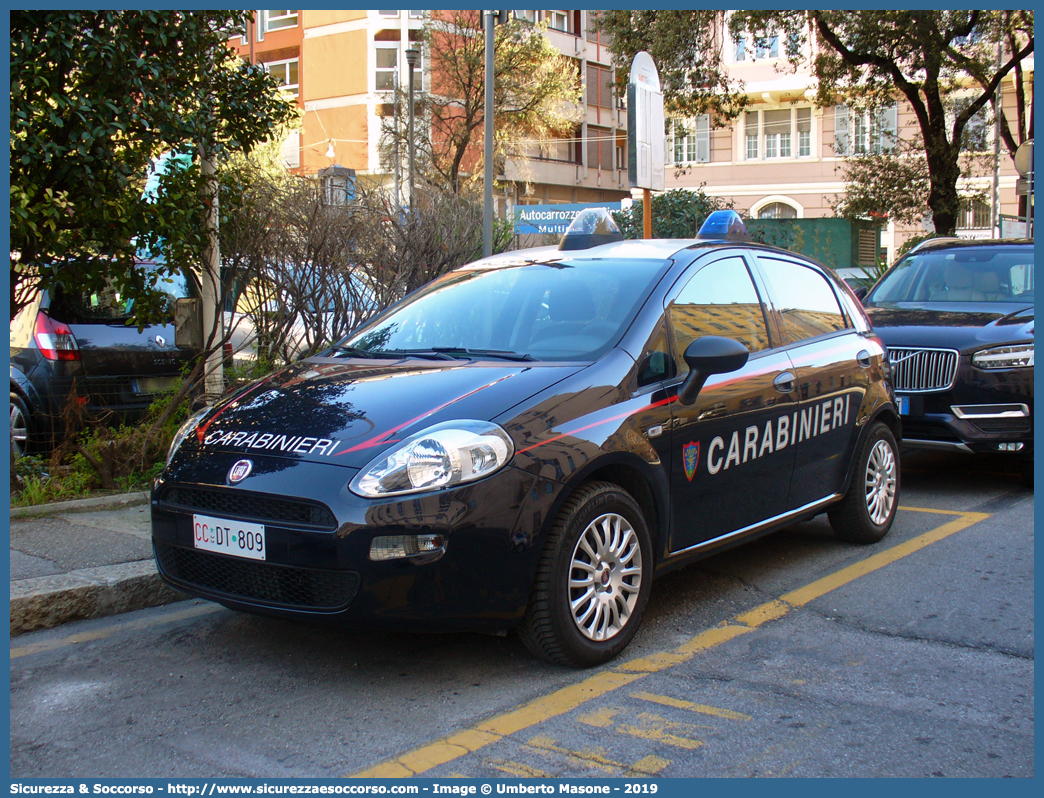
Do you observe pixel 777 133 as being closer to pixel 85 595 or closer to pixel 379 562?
pixel 85 595

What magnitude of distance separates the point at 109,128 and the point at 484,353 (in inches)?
123

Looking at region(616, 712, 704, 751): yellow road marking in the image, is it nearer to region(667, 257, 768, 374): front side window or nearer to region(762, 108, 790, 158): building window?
region(667, 257, 768, 374): front side window

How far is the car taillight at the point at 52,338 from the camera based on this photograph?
7.32 m

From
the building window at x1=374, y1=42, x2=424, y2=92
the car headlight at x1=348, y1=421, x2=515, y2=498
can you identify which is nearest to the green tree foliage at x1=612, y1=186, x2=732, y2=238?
the car headlight at x1=348, y1=421, x2=515, y2=498

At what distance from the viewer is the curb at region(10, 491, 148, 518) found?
5875 mm

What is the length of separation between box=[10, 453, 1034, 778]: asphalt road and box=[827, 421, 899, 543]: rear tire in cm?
56

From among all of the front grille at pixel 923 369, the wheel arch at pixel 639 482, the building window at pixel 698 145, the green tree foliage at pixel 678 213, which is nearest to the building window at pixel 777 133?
the building window at pixel 698 145

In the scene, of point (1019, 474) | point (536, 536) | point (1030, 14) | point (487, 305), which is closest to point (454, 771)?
point (536, 536)

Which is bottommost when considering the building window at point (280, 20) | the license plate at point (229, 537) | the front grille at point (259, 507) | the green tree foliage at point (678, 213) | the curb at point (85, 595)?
the curb at point (85, 595)

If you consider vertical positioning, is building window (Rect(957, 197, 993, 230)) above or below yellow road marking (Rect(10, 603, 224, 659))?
above

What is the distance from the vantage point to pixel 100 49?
19.5 feet

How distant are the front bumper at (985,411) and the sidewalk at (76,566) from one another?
5.01m

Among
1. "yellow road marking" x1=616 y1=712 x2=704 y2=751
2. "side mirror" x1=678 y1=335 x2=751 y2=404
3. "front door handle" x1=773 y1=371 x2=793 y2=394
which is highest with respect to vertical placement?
"side mirror" x1=678 y1=335 x2=751 y2=404

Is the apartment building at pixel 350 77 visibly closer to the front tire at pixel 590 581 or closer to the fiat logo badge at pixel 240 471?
the front tire at pixel 590 581
